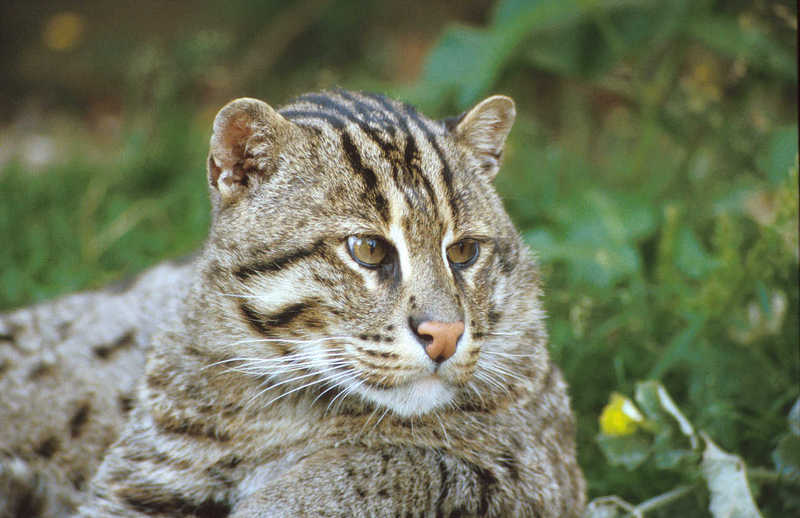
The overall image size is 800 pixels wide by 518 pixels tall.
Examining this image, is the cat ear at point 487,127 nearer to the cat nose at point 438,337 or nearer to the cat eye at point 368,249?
the cat eye at point 368,249

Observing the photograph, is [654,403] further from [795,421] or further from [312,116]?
[312,116]

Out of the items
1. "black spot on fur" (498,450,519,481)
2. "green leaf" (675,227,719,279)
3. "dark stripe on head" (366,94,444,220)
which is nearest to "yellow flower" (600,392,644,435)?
"black spot on fur" (498,450,519,481)

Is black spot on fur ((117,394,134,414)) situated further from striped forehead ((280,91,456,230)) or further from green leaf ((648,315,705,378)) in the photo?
green leaf ((648,315,705,378))

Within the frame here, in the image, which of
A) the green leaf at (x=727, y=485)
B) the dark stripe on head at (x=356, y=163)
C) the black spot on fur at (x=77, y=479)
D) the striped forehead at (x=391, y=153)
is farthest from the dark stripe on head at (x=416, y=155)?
the black spot on fur at (x=77, y=479)

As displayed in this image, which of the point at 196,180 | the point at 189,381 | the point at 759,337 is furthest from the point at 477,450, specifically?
the point at 196,180

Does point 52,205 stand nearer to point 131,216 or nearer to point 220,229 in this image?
point 131,216
